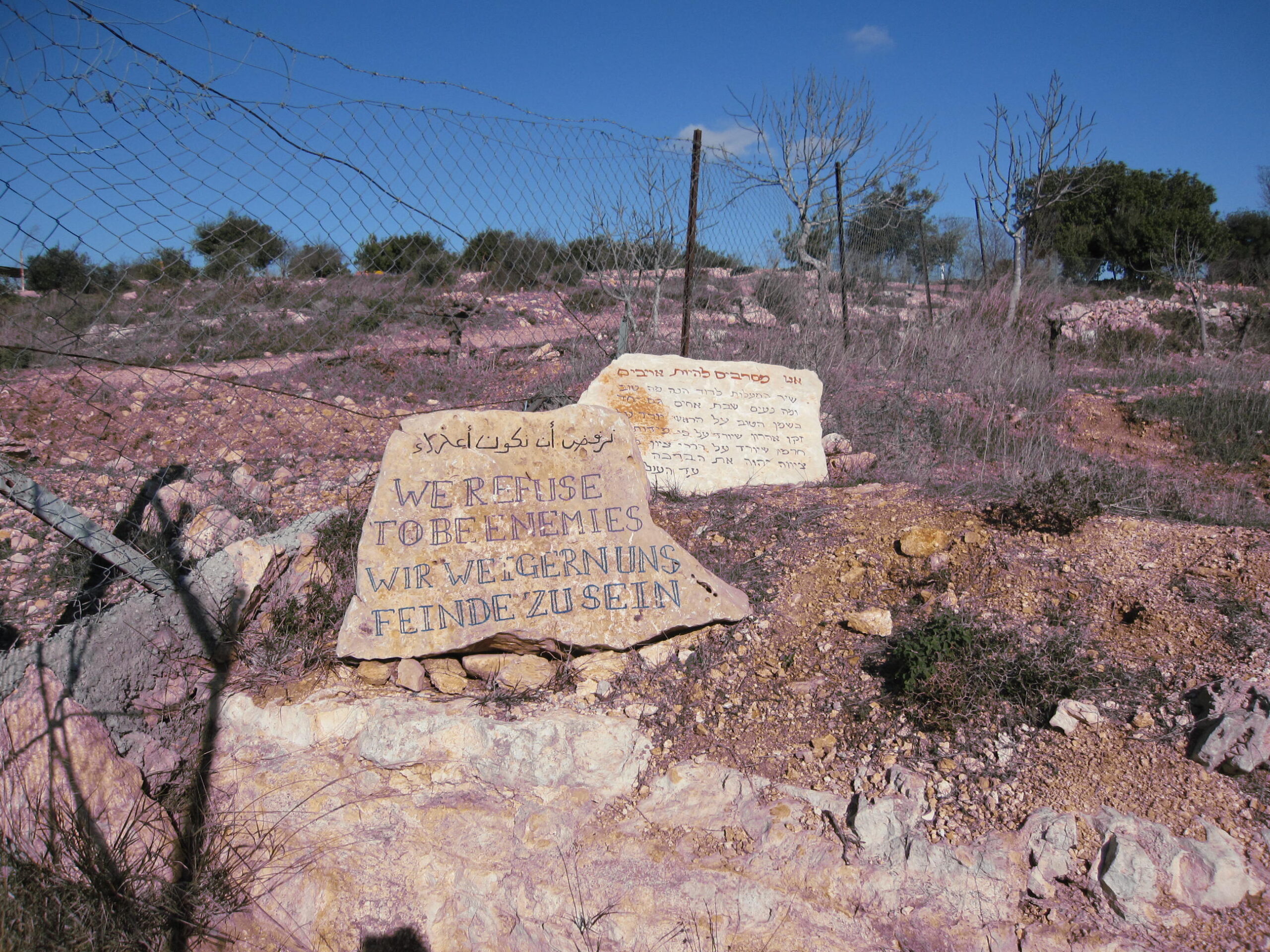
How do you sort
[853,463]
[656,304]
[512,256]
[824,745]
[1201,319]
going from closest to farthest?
[824,745], [853,463], [656,304], [512,256], [1201,319]

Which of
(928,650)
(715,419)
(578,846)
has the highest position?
(715,419)

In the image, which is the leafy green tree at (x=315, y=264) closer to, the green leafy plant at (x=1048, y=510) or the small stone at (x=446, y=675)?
the small stone at (x=446, y=675)

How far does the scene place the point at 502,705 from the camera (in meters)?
2.60

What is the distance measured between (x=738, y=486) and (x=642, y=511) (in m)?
1.39

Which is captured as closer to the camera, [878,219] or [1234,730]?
[1234,730]

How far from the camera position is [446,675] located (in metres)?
2.74

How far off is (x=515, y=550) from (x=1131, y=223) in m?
21.9

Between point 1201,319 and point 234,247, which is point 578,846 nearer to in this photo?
point 234,247

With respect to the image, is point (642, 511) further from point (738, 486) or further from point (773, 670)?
point (738, 486)

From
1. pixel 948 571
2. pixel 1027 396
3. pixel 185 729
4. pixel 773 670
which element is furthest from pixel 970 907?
pixel 1027 396

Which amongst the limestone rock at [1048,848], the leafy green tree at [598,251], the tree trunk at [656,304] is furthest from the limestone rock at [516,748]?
the tree trunk at [656,304]

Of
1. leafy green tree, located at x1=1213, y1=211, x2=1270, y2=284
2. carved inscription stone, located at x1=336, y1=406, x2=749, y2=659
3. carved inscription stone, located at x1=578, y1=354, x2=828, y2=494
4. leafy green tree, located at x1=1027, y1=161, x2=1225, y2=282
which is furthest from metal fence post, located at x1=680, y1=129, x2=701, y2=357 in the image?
leafy green tree, located at x1=1213, y1=211, x2=1270, y2=284

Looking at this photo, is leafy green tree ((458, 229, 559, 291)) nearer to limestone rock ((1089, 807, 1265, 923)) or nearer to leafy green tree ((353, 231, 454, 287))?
leafy green tree ((353, 231, 454, 287))

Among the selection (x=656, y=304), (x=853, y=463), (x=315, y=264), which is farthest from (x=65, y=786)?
(x=656, y=304)
